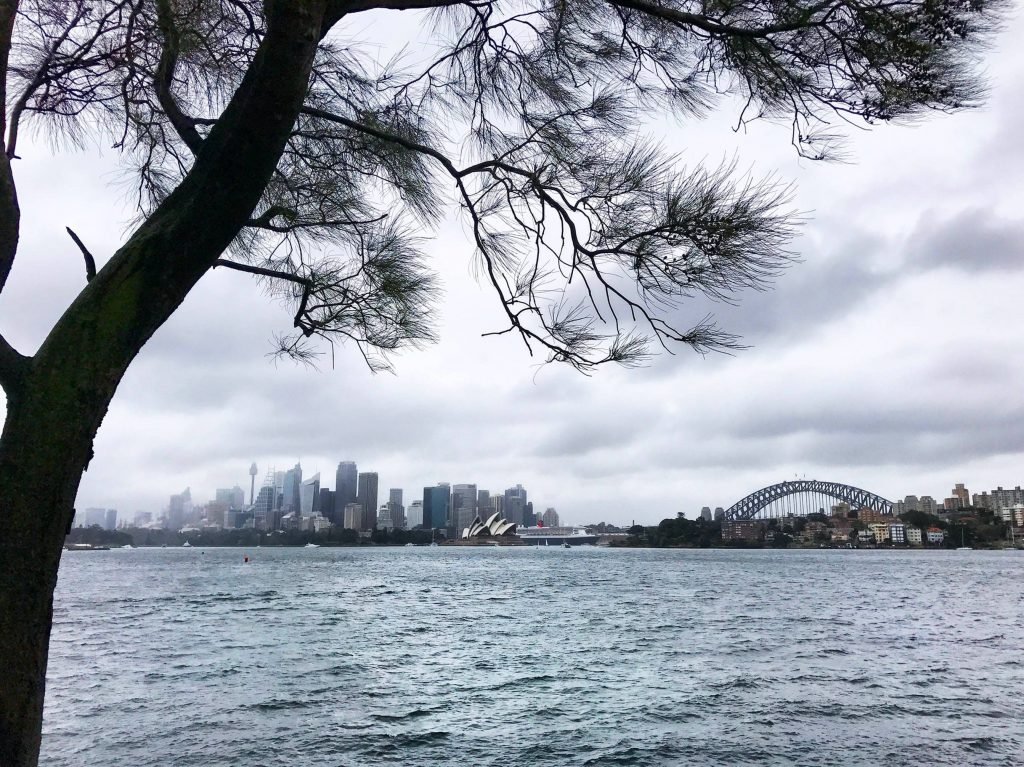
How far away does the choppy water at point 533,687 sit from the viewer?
8273mm

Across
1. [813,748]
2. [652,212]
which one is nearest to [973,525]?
[813,748]

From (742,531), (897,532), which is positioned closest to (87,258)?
(742,531)

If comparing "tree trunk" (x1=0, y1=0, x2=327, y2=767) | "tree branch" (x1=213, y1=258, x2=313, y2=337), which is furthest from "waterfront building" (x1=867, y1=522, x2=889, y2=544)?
"tree trunk" (x1=0, y1=0, x2=327, y2=767)

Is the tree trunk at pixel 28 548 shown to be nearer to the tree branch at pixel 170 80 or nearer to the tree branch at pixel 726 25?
the tree branch at pixel 170 80

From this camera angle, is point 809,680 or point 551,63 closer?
point 551,63

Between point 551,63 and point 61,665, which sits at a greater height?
point 551,63

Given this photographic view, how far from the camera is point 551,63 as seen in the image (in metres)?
2.94

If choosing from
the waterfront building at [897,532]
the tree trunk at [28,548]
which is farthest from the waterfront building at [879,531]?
the tree trunk at [28,548]

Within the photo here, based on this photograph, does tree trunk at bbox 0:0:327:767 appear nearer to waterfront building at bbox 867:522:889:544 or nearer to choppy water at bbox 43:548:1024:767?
choppy water at bbox 43:548:1024:767

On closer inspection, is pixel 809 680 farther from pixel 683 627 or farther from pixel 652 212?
pixel 652 212

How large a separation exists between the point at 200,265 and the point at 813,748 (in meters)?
8.89

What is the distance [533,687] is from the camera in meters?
11.4

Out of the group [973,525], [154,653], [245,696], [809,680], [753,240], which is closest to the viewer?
[753,240]

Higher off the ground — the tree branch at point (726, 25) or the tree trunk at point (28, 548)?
the tree branch at point (726, 25)
